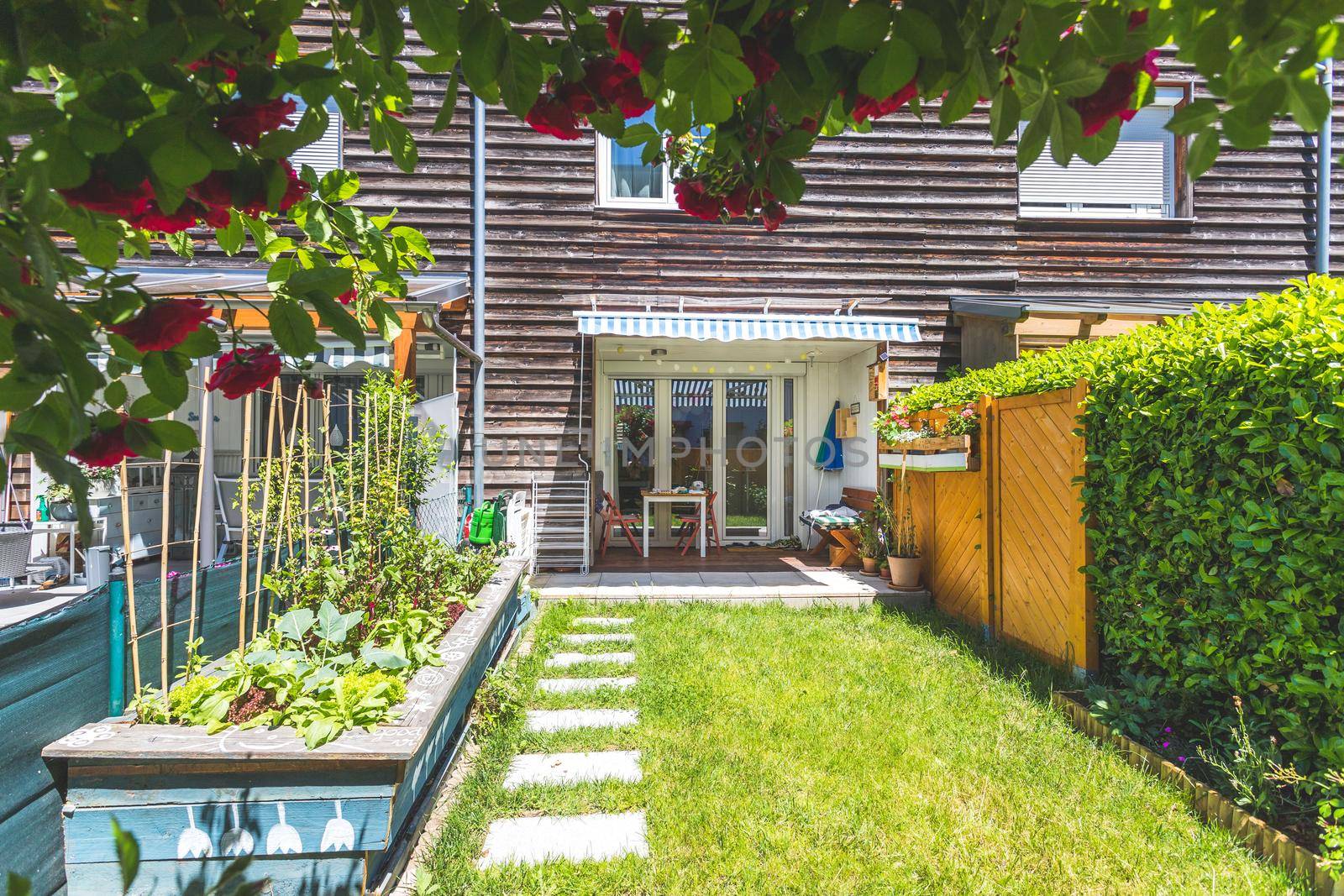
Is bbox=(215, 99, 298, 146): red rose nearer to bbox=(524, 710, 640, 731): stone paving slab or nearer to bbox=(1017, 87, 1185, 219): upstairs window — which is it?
bbox=(524, 710, 640, 731): stone paving slab

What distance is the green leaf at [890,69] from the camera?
925 millimetres

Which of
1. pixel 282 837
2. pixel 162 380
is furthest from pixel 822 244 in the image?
pixel 162 380

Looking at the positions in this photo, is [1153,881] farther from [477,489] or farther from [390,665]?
[477,489]

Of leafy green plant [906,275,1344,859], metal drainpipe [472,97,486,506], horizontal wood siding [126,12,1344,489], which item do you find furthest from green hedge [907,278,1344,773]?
metal drainpipe [472,97,486,506]

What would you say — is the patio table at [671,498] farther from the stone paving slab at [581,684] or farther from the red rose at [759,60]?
the red rose at [759,60]

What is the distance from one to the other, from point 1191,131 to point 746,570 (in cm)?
653

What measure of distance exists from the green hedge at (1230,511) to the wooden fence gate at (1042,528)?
15cm

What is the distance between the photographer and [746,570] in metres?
7.14

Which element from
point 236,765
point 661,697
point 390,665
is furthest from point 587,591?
point 236,765

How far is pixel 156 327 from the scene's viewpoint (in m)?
A: 0.85

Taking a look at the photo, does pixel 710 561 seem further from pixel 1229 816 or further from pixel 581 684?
pixel 1229 816

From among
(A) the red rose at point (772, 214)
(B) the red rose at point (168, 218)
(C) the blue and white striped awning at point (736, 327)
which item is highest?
(C) the blue and white striped awning at point (736, 327)

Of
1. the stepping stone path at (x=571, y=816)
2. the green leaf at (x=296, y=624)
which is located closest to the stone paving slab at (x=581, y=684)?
the stepping stone path at (x=571, y=816)

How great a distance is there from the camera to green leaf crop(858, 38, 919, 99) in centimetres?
93
